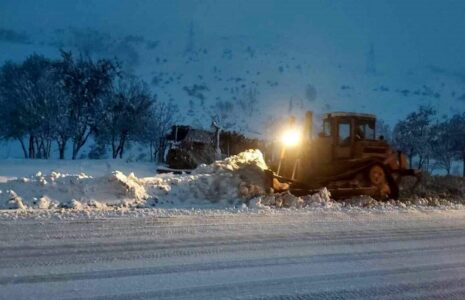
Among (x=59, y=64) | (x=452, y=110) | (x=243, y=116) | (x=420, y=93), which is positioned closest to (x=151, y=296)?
(x=59, y=64)

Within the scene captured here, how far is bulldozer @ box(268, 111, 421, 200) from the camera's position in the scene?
556 inches

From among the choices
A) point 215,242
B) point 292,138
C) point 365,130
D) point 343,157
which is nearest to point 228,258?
point 215,242

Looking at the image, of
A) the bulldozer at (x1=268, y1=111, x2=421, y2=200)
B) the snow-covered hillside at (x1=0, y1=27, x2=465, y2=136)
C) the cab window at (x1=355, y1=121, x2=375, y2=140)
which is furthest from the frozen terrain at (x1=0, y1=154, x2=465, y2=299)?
the snow-covered hillside at (x1=0, y1=27, x2=465, y2=136)

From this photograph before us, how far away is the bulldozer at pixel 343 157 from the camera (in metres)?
14.1

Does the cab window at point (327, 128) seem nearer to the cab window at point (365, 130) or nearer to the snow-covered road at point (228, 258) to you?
the cab window at point (365, 130)

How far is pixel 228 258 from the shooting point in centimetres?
662

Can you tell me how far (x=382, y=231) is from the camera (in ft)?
29.8

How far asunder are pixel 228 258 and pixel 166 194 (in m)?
5.65

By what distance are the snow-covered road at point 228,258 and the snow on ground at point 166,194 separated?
167 cm

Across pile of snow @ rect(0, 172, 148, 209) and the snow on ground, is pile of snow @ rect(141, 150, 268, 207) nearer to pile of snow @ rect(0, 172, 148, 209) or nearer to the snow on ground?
the snow on ground

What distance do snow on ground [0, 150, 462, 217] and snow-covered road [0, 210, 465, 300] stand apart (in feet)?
5.48

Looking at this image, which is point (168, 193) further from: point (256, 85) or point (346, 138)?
point (256, 85)

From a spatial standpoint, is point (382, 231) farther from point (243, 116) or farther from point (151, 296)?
point (243, 116)

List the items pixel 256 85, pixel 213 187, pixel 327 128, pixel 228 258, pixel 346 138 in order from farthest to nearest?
pixel 256 85 < pixel 327 128 < pixel 346 138 < pixel 213 187 < pixel 228 258
